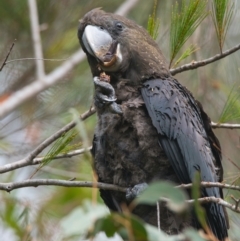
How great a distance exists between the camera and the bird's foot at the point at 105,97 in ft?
9.59

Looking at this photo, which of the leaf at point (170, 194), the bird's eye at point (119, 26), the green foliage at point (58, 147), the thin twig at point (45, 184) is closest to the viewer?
the leaf at point (170, 194)

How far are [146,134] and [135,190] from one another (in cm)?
26

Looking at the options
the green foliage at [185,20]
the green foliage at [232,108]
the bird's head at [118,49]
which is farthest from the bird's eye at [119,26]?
the green foliage at [232,108]

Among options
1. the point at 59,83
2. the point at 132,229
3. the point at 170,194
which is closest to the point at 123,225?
the point at 132,229

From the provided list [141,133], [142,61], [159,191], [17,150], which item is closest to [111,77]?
[142,61]

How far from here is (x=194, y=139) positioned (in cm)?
296

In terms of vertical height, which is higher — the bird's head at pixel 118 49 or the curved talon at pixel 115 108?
the bird's head at pixel 118 49

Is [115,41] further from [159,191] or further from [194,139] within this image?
[159,191]

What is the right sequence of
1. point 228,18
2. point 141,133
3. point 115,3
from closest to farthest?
point 141,133, point 228,18, point 115,3

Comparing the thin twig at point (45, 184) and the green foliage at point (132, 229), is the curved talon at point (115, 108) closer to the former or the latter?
the thin twig at point (45, 184)

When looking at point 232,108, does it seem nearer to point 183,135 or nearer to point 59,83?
point 183,135

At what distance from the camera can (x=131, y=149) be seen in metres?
2.89

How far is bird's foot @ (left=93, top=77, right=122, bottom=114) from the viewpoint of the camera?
9.59 ft

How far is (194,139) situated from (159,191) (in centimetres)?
162
